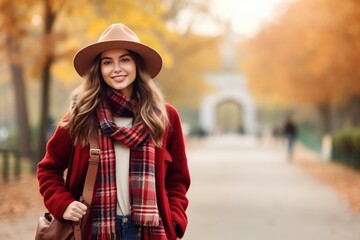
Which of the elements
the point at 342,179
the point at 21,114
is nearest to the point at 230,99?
the point at 21,114

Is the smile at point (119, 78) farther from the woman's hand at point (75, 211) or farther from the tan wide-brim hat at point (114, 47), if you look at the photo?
the woman's hand at point (75, 211)

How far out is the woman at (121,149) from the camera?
11.1 feet

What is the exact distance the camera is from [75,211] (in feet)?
11.0

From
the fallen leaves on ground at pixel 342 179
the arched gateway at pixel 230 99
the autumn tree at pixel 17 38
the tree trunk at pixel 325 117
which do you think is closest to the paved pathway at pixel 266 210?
the fallen leaves on ground at pixel 342 179

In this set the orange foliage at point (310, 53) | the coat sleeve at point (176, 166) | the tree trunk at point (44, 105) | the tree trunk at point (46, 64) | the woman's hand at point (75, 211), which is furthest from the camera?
the orange foliage at point (310, 53)

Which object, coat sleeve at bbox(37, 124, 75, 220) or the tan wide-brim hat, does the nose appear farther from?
coat sleeve at bbox(37, 124, 75, 220)

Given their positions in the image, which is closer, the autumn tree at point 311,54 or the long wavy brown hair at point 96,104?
the long wavy brown hair at point 96,104

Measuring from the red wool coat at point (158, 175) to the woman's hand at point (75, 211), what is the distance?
3cm

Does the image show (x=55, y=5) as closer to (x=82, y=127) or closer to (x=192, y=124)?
(x=82, y=127)

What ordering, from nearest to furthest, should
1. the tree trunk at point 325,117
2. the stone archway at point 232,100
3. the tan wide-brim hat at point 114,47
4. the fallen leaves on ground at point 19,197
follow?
1. the tan wide-brim hat at point 114,47
2. the fallen leaves on ground at point 19,197
3. the tree trunk at point 325,117
4. the stone archway at point 232,100

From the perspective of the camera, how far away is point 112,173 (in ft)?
11.1

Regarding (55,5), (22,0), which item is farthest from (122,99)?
(55,5)

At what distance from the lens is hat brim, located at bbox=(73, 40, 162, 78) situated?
358 centimetres

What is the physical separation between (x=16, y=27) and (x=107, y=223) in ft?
40.1
